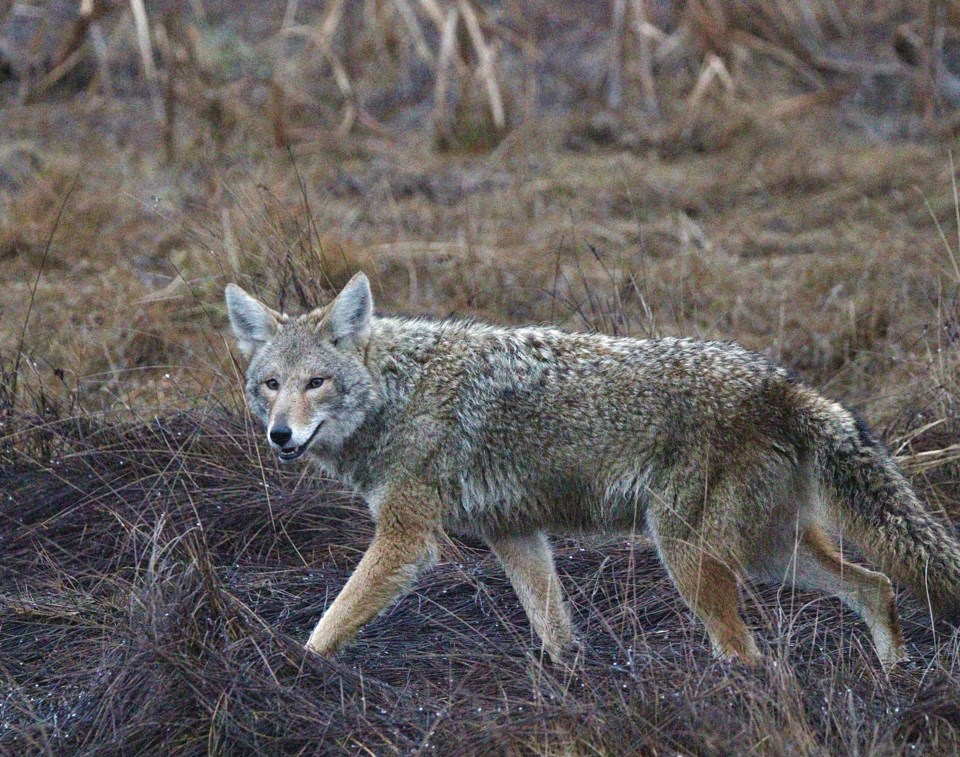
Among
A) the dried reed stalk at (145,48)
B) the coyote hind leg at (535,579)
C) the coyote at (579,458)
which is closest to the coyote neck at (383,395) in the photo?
the coyote at (579,458)

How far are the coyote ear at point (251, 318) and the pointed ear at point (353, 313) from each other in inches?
13.3

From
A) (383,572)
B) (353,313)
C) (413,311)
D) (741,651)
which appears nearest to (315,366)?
(353,313)

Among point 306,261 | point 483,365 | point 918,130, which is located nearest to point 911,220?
point 918,130

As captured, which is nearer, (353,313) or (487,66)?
(353,313)

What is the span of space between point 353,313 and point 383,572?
1276 mm

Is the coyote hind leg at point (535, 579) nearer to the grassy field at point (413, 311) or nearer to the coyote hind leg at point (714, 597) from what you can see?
the grassy field at point (413, 311)

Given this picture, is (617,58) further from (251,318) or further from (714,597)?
(714,597)

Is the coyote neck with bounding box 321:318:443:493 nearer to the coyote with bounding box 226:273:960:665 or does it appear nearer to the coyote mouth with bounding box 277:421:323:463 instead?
the coyote with bounding box 226:273:960:665

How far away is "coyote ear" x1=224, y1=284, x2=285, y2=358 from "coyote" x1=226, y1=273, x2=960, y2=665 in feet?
0.04

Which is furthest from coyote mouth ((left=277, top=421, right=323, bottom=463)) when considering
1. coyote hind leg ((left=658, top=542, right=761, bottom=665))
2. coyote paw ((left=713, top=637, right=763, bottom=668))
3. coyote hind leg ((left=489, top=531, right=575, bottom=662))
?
coyote paw ((left=713, top=637, right=763, bottom=668))

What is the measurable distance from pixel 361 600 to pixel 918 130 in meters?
11.2

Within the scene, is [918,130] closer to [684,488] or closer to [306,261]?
[306,261]

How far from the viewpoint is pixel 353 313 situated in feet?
19.2

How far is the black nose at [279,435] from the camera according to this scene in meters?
5.30
